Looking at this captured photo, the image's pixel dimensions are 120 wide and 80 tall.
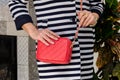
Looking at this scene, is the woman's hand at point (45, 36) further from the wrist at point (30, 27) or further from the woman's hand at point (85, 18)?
the woman's hand at point (85, 18)

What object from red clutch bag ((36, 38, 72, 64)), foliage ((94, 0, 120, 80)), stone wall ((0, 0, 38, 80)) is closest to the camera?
red clutch bag ((36, 38, 72, 64))

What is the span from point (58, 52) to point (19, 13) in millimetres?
272

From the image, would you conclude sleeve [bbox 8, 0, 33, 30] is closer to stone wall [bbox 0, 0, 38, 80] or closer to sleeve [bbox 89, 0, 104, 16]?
sleeve [bbox 89, 0, 104, 16]

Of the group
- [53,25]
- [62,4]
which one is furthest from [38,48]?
[62,4]

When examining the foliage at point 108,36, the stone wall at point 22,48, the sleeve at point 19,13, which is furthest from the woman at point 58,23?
the stone wall at point 22,48

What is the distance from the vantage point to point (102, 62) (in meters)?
2.52

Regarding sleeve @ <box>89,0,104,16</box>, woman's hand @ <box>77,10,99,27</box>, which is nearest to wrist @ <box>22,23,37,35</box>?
woman's hand @ <box>77,10,99,27</box>

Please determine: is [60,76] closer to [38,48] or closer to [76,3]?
[38,48]

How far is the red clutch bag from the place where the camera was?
1431mm

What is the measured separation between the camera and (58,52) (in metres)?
1.44

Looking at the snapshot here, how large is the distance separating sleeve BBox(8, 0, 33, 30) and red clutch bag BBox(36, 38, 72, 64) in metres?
0.15

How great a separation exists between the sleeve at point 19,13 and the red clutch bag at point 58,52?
146 millimetres

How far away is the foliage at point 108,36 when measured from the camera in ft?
8.06

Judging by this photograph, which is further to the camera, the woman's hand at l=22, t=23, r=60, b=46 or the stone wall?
the stone wall
